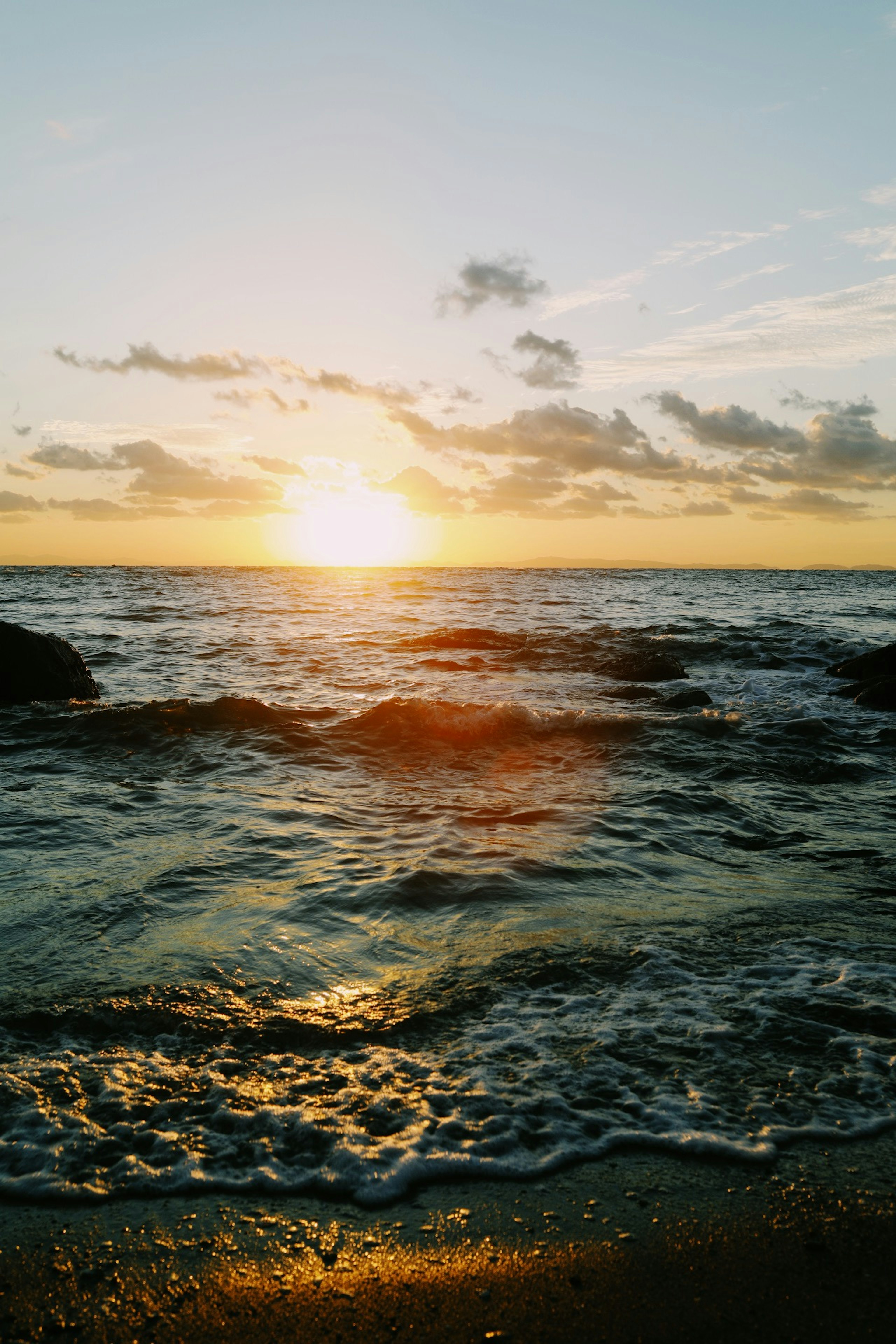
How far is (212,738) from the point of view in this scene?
915 cm

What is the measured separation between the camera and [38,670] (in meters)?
11.2

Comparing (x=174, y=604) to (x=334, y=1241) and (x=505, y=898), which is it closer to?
(x=505, y=898)

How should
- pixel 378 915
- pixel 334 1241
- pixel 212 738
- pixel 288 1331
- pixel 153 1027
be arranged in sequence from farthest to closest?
pixel 212 738 → pixel 378 915 → pixel 153 1027 → pixel 334 1241 → pixel 288 1331

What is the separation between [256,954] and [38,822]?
2962mm

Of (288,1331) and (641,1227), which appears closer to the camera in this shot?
(288,1331)

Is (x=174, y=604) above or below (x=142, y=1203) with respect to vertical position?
above

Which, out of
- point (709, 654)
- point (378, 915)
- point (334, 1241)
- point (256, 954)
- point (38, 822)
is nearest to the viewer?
point (334, 1241)

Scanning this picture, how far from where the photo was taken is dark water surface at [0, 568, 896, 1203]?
269 centimetres

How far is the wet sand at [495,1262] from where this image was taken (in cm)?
195

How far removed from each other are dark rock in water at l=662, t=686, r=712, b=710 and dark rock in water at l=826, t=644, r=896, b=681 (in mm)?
3631

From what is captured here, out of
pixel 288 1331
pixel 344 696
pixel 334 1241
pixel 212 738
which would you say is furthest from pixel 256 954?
pixel 344 696

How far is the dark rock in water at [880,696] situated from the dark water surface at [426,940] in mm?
1339

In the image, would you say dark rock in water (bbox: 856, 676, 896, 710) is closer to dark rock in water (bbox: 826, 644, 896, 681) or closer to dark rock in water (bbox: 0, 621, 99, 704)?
dark rock in water (bbox: 826, 644, 896, 681)

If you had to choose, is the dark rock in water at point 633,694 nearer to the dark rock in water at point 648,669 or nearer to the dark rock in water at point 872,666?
the dark rock in water at point 648,669
